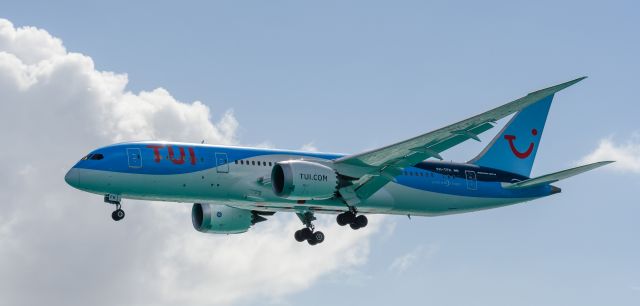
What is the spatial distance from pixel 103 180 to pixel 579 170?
23913mm

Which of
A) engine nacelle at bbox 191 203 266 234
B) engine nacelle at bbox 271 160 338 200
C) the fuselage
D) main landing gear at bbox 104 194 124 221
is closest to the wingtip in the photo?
engine nacelle at bbox 271 160 338 200

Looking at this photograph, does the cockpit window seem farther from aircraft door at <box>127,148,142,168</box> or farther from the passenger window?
aircraft door at <box>127,148,142,168</box>

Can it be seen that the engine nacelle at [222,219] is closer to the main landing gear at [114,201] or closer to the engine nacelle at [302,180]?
the engine nacelle at [302,180]

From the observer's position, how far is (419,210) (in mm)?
54625

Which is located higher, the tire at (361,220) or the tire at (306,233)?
the tire at (306,233)

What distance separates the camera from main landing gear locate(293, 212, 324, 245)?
5578 cm

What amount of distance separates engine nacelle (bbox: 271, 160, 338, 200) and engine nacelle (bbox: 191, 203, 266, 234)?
820cm

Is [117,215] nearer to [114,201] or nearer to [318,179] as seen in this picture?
[114,201]

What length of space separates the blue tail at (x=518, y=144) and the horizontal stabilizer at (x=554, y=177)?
6.67 ft

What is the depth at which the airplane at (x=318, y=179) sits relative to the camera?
47688 mm

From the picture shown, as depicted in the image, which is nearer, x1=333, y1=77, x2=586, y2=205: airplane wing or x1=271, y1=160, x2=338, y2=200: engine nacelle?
x1=333, y1=77, x2=586, y2=205: airplane wing

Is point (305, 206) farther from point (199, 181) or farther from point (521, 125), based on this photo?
point (521, 125)

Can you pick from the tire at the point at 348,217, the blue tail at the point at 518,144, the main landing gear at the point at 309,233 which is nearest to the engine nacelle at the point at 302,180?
the tire at the point at 348,217

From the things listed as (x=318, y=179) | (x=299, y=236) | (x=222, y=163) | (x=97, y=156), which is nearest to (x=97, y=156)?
(x=97, y=156)
